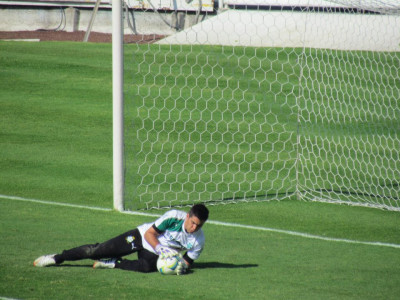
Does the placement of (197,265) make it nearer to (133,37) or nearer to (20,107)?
(20,107)

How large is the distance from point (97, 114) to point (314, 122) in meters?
4.67

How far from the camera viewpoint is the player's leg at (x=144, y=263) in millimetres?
6773

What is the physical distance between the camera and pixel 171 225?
6.75 m

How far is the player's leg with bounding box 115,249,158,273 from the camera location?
6.77 metres

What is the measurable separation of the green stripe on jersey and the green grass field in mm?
468

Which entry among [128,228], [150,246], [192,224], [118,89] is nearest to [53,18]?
[118,89]

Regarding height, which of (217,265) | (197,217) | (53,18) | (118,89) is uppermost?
(53,18)

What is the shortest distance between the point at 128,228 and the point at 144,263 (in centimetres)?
171

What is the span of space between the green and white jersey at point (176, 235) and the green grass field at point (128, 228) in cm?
27

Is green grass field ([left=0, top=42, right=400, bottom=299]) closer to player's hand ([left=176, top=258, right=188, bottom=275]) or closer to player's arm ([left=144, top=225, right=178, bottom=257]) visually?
player's hand ([left=176, top=258, right=188, bottom=275])

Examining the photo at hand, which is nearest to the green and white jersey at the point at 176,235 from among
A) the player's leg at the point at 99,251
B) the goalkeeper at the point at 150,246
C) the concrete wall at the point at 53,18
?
the goalkeeper at the point at 150,246

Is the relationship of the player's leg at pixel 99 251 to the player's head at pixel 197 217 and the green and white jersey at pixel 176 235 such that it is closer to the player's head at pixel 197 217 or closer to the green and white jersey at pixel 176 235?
the green and white jersey at pixel 176 235

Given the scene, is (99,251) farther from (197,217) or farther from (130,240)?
(197,217)

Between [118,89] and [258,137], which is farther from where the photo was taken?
[258,137]
